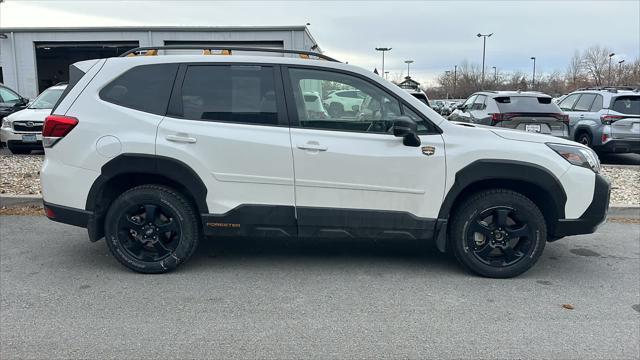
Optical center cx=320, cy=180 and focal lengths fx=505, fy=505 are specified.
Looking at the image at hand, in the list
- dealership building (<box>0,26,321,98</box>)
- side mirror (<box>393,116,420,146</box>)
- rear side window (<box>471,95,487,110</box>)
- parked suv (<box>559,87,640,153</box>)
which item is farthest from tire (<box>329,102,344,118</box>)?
dealership building (<box>0,26,321,98</box>)

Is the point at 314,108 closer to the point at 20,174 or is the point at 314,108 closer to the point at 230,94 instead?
the point at 230,94

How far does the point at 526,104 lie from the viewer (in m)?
10.2

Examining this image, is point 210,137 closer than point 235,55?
Yes

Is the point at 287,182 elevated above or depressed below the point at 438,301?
above

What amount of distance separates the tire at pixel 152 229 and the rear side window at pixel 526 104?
309 inches

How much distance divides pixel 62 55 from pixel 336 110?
3171 cm

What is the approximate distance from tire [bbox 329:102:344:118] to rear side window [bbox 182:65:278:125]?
468mm

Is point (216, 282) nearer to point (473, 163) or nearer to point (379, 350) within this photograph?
point (379, 350)

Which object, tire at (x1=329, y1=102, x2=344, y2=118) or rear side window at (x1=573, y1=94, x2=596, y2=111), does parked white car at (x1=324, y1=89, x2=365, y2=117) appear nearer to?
tire at (x1=329, y1=102, x2=344, y2=118)

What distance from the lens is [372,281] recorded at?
434 cm

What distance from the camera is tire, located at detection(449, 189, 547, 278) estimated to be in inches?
170

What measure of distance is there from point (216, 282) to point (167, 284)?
0.40 meters

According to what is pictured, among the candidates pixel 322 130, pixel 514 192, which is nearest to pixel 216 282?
pixel 322 130

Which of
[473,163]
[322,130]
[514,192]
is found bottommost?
A: [514,192]
